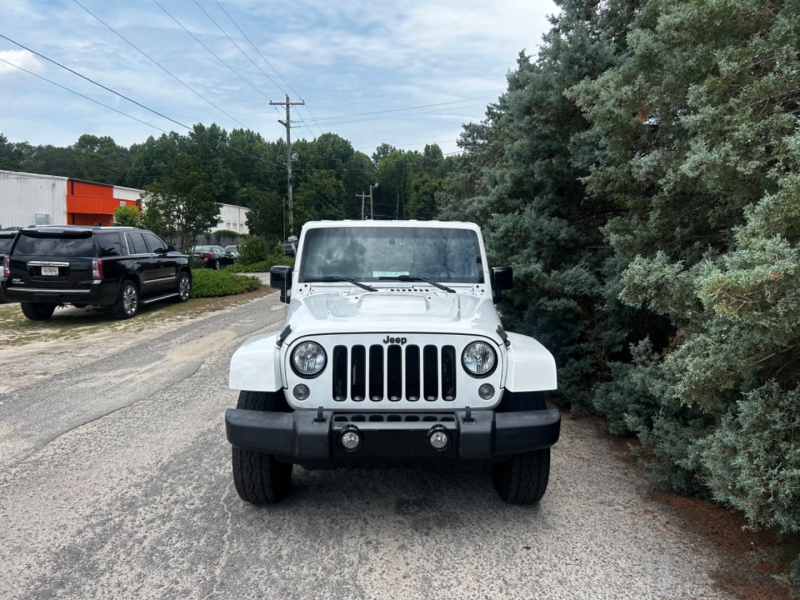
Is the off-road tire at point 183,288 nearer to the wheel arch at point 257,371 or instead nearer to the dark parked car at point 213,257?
the dark parked car at point 213,257

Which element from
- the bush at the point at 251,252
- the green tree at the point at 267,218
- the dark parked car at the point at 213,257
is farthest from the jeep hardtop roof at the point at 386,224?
the green tree at the point at 267,218

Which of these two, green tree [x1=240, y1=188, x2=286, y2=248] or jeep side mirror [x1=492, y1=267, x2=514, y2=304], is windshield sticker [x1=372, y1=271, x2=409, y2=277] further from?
green tree [x1=240, y1=188, x2=286, y2=248]

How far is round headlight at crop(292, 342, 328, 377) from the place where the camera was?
324 cm

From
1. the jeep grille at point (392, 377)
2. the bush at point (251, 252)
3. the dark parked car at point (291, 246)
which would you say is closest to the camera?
the jeep grille at point (392, 377)

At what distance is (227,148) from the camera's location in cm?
9300

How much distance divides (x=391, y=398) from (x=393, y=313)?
1.94 ft

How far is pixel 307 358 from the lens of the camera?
3.27m

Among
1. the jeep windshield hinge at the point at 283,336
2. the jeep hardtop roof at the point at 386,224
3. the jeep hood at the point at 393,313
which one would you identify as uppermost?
the jeep hardtop roof at the point at 386,224

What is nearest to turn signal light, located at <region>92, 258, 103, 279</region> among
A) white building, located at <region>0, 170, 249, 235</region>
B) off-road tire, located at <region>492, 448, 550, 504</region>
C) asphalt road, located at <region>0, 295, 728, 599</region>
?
asphalt road, located at <region>0, 295, 728, 599</region>

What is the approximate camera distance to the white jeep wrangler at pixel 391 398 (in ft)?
9.97

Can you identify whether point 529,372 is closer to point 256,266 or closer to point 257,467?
point 257,467

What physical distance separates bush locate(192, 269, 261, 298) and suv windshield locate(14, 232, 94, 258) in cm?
526

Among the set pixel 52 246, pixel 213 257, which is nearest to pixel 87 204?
pixel 213 257

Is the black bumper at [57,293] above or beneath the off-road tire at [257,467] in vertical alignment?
above
